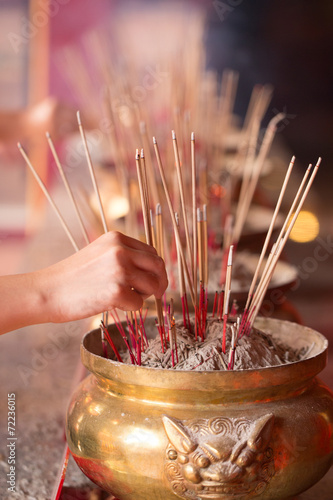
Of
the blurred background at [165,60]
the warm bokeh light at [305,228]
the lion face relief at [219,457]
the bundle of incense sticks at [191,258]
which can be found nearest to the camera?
the lion face relief at [219,457]

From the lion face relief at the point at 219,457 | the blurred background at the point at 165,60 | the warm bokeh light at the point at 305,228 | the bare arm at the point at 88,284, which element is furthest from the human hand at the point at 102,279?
the warm bokeh light at the point at 305,228

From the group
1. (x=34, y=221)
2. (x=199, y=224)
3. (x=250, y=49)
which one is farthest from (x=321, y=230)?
(x=199, y=224)

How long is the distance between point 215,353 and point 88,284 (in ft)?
0.53

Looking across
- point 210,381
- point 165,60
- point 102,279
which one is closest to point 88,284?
point 102,279

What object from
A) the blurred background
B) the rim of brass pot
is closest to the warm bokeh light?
the blurred background

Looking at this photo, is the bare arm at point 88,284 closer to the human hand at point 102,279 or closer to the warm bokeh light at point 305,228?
the human hand at point 102,279

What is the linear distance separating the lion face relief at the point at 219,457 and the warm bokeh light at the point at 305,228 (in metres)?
2.05

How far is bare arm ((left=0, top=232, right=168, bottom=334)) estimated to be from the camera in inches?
22.2

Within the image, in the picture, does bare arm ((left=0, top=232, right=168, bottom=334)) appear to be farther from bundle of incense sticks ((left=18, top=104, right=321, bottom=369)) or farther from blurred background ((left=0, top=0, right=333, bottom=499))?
blurred background ((left=0, top=0, right=333, bottom=499))

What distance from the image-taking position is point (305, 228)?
265 centimetres

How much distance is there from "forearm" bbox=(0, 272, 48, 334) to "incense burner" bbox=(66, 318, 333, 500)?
0.08m

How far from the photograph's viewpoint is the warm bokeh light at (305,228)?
2580 mm

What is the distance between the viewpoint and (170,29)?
4.09 metres

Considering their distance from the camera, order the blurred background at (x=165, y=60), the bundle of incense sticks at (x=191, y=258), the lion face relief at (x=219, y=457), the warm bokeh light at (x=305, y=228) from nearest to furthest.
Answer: the lion face relief at (x=219, y=457)
the bundle of incense sticks at (x=191, y=258)
the warm bokeh light at (x=305, y=228)
the blurred background at (x=165, y=60)
